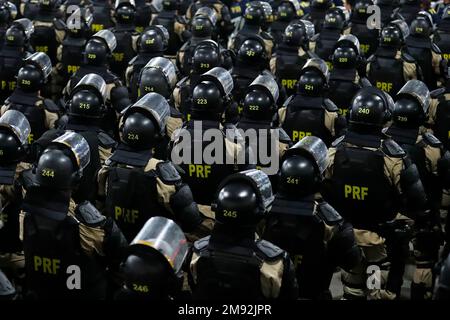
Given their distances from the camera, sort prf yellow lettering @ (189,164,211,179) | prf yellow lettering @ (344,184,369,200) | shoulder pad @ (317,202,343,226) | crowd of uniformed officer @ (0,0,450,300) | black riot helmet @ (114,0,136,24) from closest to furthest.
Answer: crowd of uniformed officer @ (0,0,450,300)
shoulder pad @ (317,202,343,226)
prf yellow lettering @ (344,184,369,200)
prf yellow lettering @ (189,164,211,179)
black riot helmet @ (114,0,136,24)

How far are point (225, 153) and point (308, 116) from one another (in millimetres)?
2114

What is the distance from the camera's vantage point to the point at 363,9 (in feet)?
44.3

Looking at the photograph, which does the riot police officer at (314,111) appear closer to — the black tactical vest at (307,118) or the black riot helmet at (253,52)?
the black tactical vest at (307,118)

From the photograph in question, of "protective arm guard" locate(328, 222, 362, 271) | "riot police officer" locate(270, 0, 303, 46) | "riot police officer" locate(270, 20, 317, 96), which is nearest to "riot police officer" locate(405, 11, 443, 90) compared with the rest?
"riot police officer" locate(270, 20, 317, 96)

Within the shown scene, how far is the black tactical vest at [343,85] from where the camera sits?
1034 centimetres

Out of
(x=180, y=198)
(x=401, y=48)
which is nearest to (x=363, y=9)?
(x=401, y=48)

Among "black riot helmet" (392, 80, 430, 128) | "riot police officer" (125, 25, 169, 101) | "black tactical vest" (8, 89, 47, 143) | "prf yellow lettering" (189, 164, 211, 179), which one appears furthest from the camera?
"riot police officer" (125, 25, 169, 101)

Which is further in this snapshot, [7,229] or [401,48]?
[401,48]

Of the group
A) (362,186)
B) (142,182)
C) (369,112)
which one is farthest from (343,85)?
(142,182)

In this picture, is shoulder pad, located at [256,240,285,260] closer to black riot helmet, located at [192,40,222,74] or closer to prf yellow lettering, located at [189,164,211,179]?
prf yellow lettering, located at [189,164,211,179]

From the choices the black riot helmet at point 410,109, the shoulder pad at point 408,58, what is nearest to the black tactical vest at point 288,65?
the shoulder pad at point 408,58

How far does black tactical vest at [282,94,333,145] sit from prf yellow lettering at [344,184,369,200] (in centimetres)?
198

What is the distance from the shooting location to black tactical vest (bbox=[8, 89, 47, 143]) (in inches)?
366
